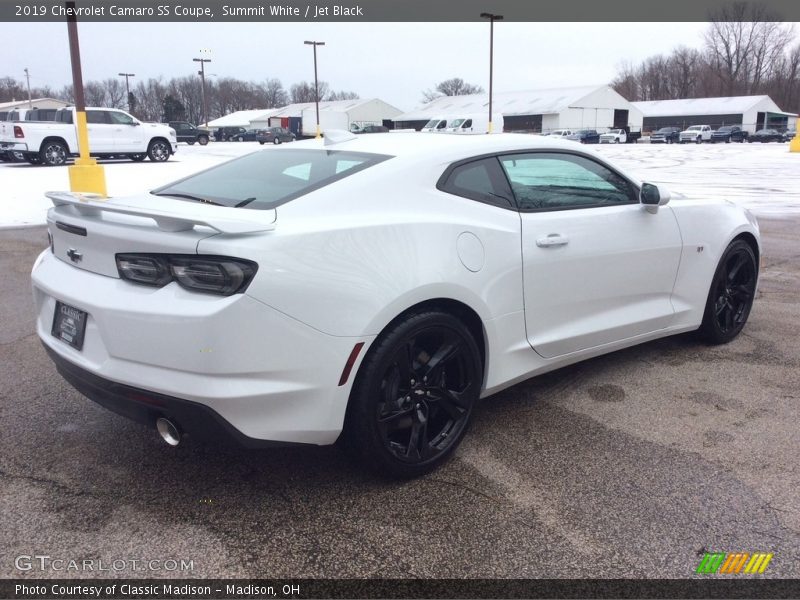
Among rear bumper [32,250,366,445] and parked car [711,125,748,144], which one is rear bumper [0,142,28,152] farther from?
parked car [711,125,748,144]

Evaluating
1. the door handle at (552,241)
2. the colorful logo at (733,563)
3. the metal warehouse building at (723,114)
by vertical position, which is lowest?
the colorful logo at (733,563)

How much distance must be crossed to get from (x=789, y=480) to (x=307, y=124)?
62.7m

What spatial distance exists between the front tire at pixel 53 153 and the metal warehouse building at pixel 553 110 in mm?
48875

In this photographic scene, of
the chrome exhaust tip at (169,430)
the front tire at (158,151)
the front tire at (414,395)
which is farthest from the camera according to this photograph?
the front tire at (158,151)

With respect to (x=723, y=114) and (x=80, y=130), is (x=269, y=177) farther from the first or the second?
(x=723, y=114)

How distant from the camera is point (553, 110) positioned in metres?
68.8

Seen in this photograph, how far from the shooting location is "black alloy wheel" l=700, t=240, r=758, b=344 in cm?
455

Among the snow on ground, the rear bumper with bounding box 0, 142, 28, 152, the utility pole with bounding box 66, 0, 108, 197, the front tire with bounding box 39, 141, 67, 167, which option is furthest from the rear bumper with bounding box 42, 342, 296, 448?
the front tire with bounding box 39, 141, 67, 167

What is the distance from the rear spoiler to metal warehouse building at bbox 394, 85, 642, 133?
2593 inches

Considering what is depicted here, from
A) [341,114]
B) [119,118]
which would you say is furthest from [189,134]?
[341,114]

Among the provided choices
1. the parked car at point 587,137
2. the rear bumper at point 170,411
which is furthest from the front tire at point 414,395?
the parked car at point 587,137

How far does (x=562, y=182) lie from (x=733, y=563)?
205 centimetres

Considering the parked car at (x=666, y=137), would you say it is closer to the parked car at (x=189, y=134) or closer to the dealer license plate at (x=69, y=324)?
the parked car at (x=189, y=134)

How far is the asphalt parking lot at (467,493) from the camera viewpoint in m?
2.44
